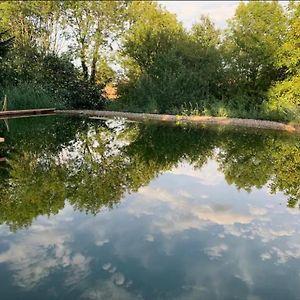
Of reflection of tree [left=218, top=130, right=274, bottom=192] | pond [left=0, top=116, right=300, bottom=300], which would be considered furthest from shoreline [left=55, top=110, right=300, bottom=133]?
pond [left=0, top=116, right=300, bottom=300]

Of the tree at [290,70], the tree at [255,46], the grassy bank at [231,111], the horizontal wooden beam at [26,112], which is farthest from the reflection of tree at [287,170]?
the horizontal wooden beam at [26,112]

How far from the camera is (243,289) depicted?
3.45m

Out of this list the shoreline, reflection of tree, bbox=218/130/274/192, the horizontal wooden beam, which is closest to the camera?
reflection of tree, bbox=218/130/274/192

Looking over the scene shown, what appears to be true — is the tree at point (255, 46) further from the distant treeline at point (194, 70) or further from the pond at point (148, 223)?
the pond at point (148, 223)

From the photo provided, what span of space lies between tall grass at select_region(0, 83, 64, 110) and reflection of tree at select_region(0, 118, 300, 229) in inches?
296

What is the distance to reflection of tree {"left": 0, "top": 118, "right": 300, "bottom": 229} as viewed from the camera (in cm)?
616

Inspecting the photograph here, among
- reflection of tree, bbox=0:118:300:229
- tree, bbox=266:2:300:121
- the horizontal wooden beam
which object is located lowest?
the horizontal wooden beam

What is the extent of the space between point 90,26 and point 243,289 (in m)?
32.2

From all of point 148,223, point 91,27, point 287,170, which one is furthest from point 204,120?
point 91,27

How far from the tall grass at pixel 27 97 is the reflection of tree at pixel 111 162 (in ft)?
24.7

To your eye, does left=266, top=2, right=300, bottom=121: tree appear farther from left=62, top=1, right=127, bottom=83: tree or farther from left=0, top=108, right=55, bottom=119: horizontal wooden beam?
left=62, top=1, right=127, bottom=83: tree

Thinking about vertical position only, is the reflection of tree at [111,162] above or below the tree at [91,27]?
below

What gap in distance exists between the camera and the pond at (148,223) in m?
3.52

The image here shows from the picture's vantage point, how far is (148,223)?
5.26m
